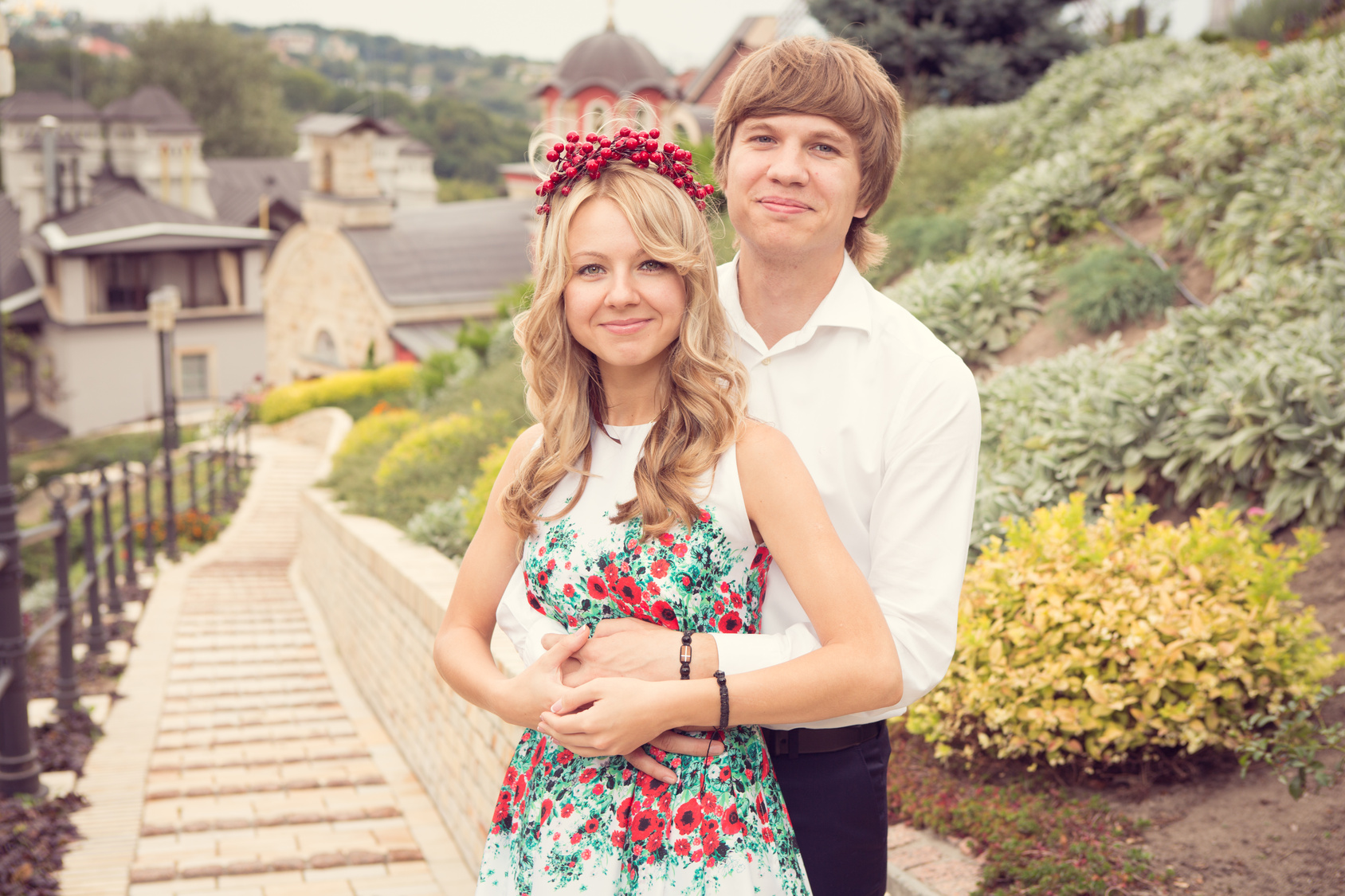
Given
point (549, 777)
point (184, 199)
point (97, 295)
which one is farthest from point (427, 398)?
point (184, 199)

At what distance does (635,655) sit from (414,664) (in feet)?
14.2

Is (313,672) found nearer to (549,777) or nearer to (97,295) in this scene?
(549,777)

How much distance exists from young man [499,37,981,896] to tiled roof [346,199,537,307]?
27.3 m

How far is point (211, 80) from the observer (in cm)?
5809

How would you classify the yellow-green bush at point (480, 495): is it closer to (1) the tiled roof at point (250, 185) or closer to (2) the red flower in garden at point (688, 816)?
(2) the red flower in garden at point (688, 816)

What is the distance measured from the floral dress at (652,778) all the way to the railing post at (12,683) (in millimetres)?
4225

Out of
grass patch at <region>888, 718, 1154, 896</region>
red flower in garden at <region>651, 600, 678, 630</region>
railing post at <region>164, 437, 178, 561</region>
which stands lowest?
railing post at <region>164, 437, 178, 561</region>

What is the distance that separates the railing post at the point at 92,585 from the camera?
709cm

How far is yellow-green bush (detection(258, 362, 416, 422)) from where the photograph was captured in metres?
25.1

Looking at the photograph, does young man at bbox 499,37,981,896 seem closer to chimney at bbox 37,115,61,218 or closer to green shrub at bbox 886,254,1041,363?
green shrub at bbox 886,254,1041,363

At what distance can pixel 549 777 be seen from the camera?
212 cm

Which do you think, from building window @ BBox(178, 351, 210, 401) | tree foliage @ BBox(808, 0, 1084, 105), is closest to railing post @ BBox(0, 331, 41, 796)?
tree foliage @ BBox(808, 0, 1084, 105)

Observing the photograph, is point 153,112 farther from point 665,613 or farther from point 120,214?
point 665,613

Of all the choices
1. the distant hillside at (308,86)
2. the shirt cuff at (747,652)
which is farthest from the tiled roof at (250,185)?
the shirt cuff at (747,652)
